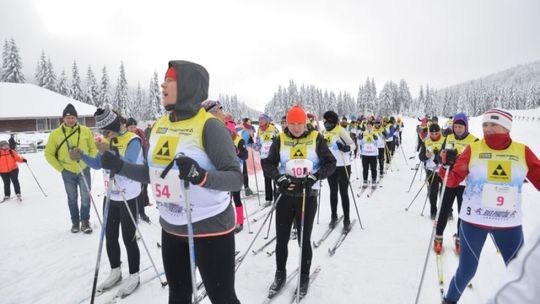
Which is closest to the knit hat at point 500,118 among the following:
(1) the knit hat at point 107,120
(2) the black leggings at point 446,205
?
(2) the black leggings at point 446,205

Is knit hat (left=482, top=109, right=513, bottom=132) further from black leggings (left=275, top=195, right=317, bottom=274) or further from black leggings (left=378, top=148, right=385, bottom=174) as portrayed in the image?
black leggings (left=378, top=148, right=385, bottom=174)

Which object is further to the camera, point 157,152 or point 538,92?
point 538,92

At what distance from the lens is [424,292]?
4395 millimetres

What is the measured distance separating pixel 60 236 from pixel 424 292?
7.10m

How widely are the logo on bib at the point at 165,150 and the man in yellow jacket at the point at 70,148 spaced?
4.09 meters

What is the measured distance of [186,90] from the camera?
2.57 metres

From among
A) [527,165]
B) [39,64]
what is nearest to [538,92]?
[527,165]

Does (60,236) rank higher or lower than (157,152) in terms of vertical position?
lower

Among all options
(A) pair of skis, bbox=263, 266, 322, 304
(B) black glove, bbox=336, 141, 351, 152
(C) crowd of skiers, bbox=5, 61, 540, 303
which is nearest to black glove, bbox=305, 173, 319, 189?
(C) crowd of skiers, bbox=5, 61, 540, 303

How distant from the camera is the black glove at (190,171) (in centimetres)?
218

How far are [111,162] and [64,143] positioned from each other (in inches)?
171

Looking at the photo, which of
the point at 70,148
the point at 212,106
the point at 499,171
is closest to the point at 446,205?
the point at 499,171

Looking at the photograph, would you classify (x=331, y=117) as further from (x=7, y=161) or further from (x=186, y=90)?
(x=7, y=161)

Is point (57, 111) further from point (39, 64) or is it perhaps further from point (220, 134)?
point (220, 134)
